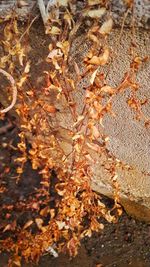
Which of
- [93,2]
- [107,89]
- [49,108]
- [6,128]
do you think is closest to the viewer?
[93,2]

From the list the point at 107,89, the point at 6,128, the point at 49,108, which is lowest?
the point at 6,128

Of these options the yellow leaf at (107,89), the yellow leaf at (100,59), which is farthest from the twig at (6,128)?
the yellow leaf at (100,59)

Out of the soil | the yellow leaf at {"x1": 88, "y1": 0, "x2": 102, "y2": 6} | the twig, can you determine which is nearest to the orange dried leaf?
the yellow leaf at {"x1": 88, "y1": 0, "x2": 102, "y2": 6}

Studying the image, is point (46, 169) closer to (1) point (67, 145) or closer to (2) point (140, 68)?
(1) point (67, 145)

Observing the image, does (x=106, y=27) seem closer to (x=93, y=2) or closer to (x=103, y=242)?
(x=93, y=2)

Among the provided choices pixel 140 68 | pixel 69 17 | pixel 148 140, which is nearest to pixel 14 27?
pixel 69 17

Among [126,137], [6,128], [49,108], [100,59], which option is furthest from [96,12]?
[6,128]

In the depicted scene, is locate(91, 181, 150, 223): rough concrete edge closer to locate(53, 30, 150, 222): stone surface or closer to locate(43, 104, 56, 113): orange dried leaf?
locate(53, 30, 150, 222): stone surface

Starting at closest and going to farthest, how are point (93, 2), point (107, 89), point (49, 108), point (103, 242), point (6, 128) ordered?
point (93, 2)
point (107, 89)
point (49, 108)
point (103, 242)
point (6, 128)

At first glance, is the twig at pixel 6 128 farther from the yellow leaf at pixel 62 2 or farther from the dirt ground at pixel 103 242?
the yellow leaf at pixel 62 2

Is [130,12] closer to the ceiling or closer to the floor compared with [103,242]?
closer to the ceiling
